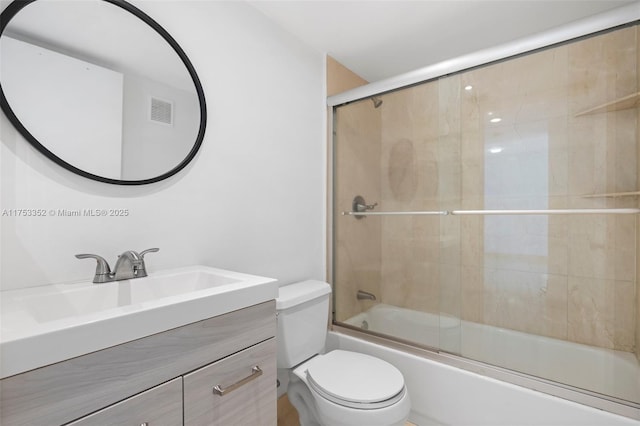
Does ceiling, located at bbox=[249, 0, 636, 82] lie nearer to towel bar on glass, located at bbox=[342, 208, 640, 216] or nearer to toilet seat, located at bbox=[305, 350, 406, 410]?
towel bar on glass, located at bbox=[342, 208, 640, 216]

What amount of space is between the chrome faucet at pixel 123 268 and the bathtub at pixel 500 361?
4.29 feet

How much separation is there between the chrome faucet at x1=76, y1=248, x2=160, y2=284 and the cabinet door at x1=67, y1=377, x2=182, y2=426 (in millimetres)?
457

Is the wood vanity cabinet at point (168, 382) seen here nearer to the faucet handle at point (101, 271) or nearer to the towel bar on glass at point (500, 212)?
the faucet handle at point (101, 271)

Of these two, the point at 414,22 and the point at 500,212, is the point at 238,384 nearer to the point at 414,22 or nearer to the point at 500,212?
the point at 500,212

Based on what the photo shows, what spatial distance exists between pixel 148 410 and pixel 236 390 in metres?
0.25

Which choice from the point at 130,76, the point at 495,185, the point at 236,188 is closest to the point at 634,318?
the point at 495,185

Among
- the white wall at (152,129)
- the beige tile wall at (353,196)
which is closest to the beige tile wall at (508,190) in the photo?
the beige tile wall at (353,196)

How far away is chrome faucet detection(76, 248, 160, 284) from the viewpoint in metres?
1.01

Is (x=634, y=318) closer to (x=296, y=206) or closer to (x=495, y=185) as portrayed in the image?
(x=495, y=185)

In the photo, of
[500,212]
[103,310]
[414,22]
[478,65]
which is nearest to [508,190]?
[500,212]

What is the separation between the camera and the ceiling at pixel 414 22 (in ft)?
5.25

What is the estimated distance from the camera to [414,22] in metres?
1.75

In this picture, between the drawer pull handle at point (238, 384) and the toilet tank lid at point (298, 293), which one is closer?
the drawer pull handle at point (238, 384)

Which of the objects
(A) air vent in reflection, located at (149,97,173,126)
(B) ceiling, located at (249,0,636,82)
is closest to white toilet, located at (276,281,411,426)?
(A) air vent in reflection, located at (149,97,173,126)
